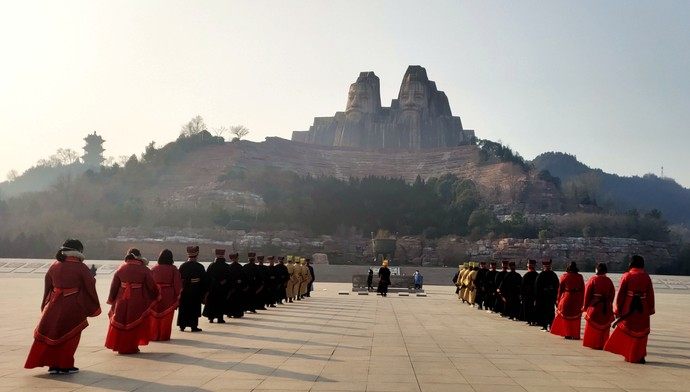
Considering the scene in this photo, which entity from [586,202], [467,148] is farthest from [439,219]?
[467,148]

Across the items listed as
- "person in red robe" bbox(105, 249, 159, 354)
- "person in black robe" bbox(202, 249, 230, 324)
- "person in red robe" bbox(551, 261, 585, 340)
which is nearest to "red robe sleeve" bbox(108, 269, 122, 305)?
"person in red robe" bbox(105, 249, 159, 354)

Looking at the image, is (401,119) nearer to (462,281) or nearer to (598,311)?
(462,281)

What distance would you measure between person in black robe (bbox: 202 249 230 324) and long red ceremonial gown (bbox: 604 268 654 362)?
27.4 ft

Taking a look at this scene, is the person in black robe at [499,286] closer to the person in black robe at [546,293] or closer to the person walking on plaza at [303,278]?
the person in black robe at [546,293]

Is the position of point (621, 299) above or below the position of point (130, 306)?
above

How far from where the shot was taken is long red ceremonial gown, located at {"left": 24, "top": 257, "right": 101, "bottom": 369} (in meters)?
8.80

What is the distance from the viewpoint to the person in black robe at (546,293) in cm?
1658

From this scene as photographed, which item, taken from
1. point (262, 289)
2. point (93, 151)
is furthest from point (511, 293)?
point (93, 151)

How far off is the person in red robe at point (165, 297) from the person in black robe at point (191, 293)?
1138mm

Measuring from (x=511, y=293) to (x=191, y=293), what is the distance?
30.2 ft

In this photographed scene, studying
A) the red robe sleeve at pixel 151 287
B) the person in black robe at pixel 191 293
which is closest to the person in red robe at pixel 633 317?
the red robe sleeve at pixel 151 287

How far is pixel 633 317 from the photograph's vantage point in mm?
11125

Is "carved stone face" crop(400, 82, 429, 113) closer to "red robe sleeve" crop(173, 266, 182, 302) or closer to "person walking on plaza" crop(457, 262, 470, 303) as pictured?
"person walking on plaza" crop(457, 262, 470, 303)

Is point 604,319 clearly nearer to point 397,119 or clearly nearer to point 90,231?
point 90,231
